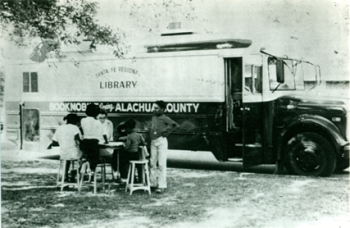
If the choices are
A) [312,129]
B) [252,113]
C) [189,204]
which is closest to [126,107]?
[252,113]

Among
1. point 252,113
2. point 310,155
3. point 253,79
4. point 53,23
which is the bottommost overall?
point 310,155

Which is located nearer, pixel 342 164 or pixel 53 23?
pixel 53 23

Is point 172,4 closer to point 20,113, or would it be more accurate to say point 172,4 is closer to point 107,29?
point 107,29

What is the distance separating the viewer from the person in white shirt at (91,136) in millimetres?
6844

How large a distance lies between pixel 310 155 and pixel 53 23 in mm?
4414

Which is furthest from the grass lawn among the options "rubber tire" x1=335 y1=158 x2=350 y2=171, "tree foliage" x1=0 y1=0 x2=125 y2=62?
"tree foliage" x1=0 y1=0 x2=125 y2=62

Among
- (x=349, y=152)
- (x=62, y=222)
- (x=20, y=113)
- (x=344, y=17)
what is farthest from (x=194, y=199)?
(x=20, y=113)

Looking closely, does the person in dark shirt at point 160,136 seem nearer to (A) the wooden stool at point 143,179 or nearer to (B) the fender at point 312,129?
(A) the wooden stool at point 143,179

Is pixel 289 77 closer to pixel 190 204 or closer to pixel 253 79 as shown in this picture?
pixel 253 79

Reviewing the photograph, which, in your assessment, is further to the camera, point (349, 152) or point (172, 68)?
point (172, 68)

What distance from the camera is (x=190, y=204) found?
6438mm

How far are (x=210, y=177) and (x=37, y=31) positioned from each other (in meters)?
3.52

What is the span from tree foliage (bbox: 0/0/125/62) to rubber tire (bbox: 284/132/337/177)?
3.30m

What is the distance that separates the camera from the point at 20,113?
28.7ft
